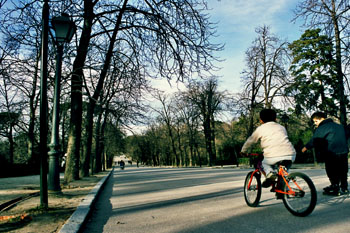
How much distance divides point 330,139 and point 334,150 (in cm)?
22

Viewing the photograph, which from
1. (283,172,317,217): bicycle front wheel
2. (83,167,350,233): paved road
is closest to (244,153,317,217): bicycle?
(283,172,317,217): bicycle front wheel

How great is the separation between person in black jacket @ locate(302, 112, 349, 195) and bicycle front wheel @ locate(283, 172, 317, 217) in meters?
1.64

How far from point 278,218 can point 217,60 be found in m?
6.92

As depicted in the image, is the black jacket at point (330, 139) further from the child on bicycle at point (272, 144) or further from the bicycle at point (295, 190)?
the bicycle at point (295, 190)

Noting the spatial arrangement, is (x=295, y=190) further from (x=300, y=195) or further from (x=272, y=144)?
(x=272, y=144)

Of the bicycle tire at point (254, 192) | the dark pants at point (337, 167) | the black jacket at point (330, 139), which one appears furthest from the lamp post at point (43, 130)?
the dark pants at point (337, 167)

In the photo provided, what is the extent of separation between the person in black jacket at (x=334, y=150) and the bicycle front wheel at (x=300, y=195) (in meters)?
1.64

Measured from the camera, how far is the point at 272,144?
4.96 metres

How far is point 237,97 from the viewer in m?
27.2

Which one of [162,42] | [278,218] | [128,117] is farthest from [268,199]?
[128,117]

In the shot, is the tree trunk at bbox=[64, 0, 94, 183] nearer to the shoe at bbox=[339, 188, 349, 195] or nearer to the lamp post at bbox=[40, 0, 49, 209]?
the lamp post at bbox=[40, 0, 49, 209]

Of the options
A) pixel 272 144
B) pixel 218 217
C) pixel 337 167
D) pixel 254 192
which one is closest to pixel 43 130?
pixel 218 217

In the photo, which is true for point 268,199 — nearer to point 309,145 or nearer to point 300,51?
point 309,145

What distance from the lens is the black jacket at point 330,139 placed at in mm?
6098
